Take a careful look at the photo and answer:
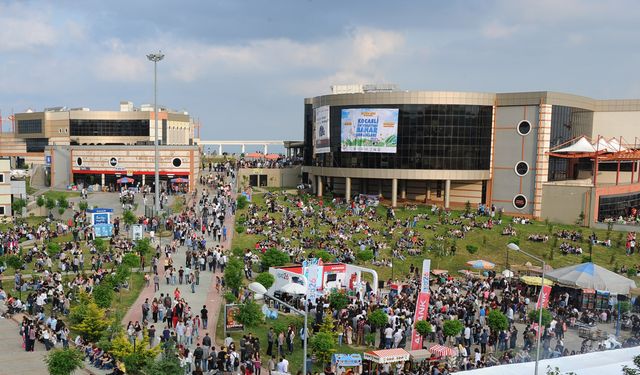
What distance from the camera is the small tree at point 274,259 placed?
3534cm

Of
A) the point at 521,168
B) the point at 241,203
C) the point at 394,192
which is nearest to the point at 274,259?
the point at 241,203

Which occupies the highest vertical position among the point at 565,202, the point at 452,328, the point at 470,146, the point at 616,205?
the point at 470,146

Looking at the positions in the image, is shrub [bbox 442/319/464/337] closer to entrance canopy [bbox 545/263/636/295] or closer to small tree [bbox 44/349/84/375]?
entrance canopy [bbox 545/263/636/295]

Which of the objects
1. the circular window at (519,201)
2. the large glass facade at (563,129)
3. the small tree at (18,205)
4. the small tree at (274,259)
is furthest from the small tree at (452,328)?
the small tree at (18,205)

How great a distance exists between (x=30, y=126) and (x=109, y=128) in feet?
49.4

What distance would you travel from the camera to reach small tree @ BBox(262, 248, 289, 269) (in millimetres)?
35344

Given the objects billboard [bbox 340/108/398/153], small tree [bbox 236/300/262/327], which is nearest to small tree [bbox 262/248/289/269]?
small tree [bbox 236/300/262/327]

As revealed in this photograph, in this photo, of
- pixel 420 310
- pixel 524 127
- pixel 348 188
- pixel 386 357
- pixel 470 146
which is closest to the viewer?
pixel 386 357

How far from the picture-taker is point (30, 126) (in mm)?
99750

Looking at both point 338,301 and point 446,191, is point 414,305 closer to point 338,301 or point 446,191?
point 338,301

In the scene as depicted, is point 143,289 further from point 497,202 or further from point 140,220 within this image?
point 497,202

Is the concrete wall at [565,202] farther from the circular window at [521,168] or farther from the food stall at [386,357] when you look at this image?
the food stall at [386,357]

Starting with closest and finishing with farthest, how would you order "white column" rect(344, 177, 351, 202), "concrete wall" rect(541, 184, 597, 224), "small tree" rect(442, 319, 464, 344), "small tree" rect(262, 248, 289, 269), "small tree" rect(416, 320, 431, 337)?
"small tree" rect(416, 320, 431, 337) < "small tree" rect(442, 319, 464, 344) < "small tree" rect(262, 248, 289, 269) < "concrete wall" rect(541, 184, 597, 224) < "white column" rect(344, 177, 351, 202)

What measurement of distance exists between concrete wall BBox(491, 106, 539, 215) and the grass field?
23.7 ft
